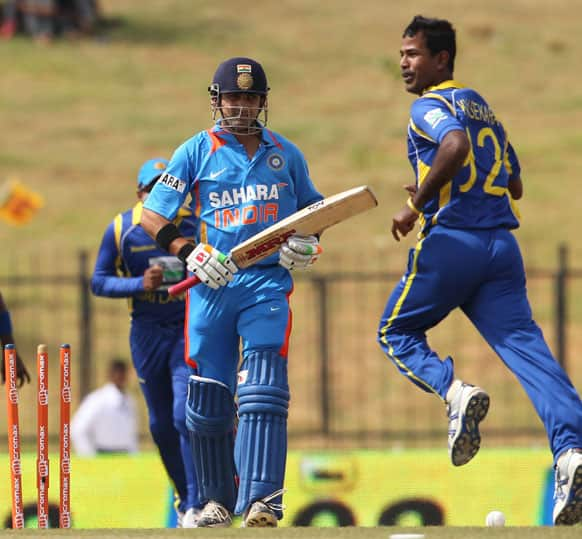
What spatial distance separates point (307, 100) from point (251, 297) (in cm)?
2978

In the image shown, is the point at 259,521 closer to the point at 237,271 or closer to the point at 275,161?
the point at 237,271

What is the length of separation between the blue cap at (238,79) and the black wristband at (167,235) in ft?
2.25

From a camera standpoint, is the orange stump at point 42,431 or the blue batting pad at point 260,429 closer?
the orange stump at point 42,431

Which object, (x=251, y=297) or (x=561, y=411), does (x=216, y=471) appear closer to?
(x=251, y=297)

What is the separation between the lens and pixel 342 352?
67.7ft

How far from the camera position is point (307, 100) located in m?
36.4

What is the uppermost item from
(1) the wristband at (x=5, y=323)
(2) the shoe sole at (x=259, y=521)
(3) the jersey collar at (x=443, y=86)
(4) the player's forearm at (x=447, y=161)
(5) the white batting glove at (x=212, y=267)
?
(3) the jersey collar at (x=443, y=86)

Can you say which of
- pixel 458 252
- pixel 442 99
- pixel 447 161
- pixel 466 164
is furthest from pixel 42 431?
pixel 442 99

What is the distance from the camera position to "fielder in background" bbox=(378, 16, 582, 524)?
21.5 ft

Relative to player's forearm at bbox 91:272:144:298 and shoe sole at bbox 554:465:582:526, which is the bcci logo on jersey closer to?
player's forearm at bbox 91:272:144:298

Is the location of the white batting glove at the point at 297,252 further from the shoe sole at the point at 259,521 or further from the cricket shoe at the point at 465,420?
the shoe sole at the point at 259,521

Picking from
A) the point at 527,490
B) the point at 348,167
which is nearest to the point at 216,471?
the point at 527,490

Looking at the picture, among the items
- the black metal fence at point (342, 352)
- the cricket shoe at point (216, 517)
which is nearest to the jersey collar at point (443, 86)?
the cricket shoe at point (216, 517)

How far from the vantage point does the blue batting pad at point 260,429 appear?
669 centimetres
